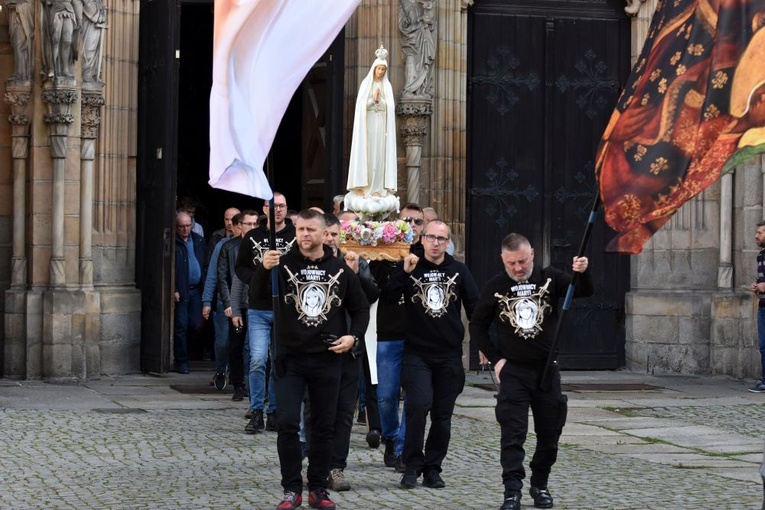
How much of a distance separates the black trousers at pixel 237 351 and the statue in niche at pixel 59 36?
390cm

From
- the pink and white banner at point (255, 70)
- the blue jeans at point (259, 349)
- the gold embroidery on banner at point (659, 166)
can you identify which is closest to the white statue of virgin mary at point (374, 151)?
the blue jeans at point (259, 349)

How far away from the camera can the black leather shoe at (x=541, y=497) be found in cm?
944

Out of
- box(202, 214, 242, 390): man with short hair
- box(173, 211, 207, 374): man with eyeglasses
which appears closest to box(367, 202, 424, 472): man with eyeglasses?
box(202, 214, 242, 390): man with short hair

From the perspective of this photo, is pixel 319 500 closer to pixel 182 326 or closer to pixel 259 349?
pixel 259 349

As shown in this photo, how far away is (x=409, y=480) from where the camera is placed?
1019 centimetres

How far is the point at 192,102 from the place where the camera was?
2442 cm

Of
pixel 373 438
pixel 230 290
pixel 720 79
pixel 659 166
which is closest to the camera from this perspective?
pixel 720 79

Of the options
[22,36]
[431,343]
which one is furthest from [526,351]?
[22,36]

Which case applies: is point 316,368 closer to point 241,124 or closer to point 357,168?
point 241,124

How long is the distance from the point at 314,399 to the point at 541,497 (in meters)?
1.49

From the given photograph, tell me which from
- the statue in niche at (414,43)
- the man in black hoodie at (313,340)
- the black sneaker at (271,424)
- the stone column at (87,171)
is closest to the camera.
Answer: the man in black hoodie at (313,340)

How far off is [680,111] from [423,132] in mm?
9948

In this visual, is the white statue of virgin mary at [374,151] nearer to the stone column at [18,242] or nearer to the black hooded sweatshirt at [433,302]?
the black hooded sweatshirt at [433,302]

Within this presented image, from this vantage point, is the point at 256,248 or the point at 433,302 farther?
the point at 256,248
